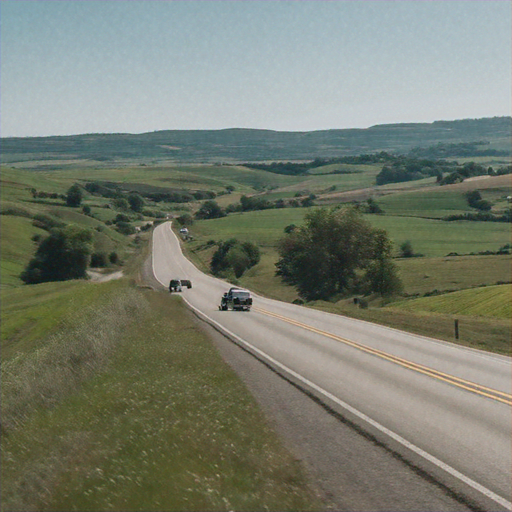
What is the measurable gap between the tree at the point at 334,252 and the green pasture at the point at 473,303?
57.8 feet

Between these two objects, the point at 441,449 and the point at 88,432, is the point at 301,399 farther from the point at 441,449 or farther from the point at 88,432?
the point at 88,432

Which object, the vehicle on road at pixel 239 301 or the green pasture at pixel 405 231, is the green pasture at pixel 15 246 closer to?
the green pasture at pixel 405 231

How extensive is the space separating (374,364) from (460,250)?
288 ft

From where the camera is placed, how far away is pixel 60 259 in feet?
361

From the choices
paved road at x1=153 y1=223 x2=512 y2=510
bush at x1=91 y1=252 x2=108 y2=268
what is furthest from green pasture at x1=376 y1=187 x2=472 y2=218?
paved road at x1=153 y1=223 x2=512 y2=510

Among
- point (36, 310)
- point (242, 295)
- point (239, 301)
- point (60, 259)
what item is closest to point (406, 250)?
point (60, 259)

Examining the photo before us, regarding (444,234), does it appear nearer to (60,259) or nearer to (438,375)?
(60,259)

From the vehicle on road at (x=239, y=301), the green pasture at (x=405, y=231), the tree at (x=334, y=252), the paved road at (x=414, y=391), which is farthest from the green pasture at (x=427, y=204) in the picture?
the paved road at (x=414, y=391)

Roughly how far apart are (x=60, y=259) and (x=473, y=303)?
71.2 meters

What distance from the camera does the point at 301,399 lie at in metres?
16.3

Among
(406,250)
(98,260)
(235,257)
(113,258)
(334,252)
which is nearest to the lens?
(334,252)

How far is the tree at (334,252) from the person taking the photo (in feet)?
276

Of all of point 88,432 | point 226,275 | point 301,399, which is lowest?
point 226,275

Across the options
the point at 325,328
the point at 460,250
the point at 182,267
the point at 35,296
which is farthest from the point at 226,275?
the point at 325,328
